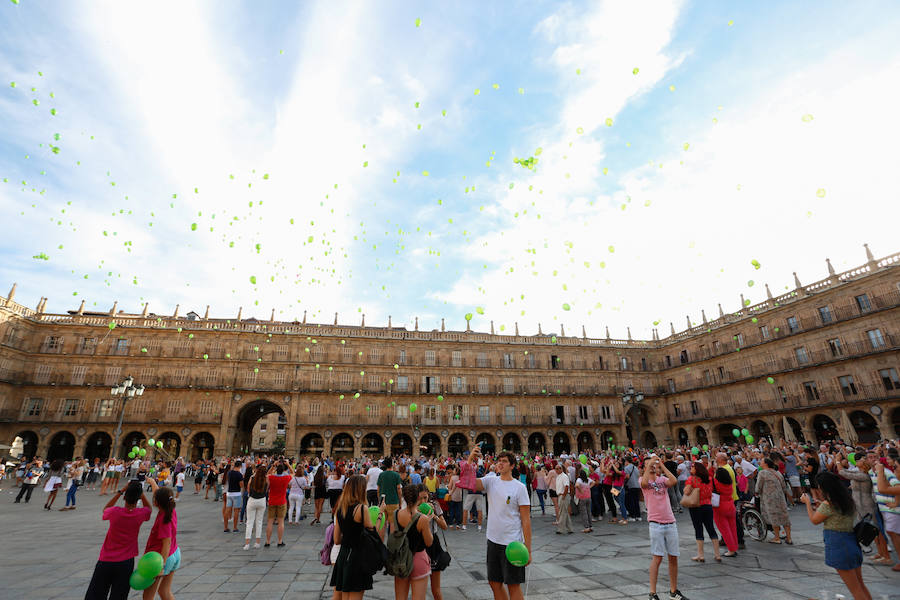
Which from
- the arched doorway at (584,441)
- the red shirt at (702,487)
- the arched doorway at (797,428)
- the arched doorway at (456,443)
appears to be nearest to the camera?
the red shirt at (702,487)

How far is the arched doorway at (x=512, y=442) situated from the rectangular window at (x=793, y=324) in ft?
66.4

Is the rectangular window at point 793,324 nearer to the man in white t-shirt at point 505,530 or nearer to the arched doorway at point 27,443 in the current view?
the man in white t-shirt at point 505,530

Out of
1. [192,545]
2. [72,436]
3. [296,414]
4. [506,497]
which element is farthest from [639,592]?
[72,436]

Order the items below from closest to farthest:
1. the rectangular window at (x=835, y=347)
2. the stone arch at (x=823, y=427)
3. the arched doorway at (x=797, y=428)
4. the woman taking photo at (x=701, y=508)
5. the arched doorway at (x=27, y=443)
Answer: the woman taking photo at (x=701, y=508), the rectangular window at (x=835, y=347), the stone arch at (x=823, y=427), the arched doorway at (x=797, y=428), the arched doorway at (x=27, y=443)

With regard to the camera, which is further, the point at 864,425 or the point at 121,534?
the point at 864,425

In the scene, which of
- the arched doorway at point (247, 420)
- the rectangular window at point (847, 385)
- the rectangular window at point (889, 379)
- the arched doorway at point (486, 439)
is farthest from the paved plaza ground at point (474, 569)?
the arched doorway at point (486, 439)

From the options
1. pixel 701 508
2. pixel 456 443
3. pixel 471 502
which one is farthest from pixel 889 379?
pixel 471 502

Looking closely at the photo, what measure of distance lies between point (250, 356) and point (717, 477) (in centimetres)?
3094

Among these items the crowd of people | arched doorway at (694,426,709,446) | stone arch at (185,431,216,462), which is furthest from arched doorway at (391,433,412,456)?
arched doorway at (694,426,709,446)

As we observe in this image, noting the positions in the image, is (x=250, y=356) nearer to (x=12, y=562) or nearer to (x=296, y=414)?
(x=296, y=414)

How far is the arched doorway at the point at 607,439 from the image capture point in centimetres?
3478

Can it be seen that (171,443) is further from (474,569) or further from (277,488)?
(474,569)

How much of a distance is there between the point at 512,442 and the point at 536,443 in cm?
211

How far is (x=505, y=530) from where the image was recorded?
380 centimetres
